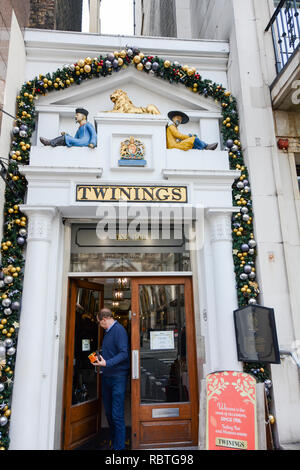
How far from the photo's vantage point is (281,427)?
458 cm

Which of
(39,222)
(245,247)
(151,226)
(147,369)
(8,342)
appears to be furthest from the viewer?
(151,226)

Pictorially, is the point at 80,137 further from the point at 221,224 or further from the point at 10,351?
the point at 10,351

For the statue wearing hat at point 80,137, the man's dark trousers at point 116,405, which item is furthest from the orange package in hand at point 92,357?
the statue wearing hat at point 80,137

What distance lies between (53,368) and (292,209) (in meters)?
4.33

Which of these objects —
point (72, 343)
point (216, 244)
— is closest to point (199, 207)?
point (216, 244)

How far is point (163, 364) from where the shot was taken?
538 centimetres

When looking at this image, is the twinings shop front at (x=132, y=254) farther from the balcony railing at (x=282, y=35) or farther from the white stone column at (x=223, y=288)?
the balcony railing at (x=282, y=35)

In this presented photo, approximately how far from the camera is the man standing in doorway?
473cm

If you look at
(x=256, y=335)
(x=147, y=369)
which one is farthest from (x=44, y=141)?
(x=256, y=335)

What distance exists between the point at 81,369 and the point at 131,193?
290 cm

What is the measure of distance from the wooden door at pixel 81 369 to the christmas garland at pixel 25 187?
0.93 m

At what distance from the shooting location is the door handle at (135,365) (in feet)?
17.3

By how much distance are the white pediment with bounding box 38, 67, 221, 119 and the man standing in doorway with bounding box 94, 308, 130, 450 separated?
3639 millimetres

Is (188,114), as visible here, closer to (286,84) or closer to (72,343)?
(286,84)
